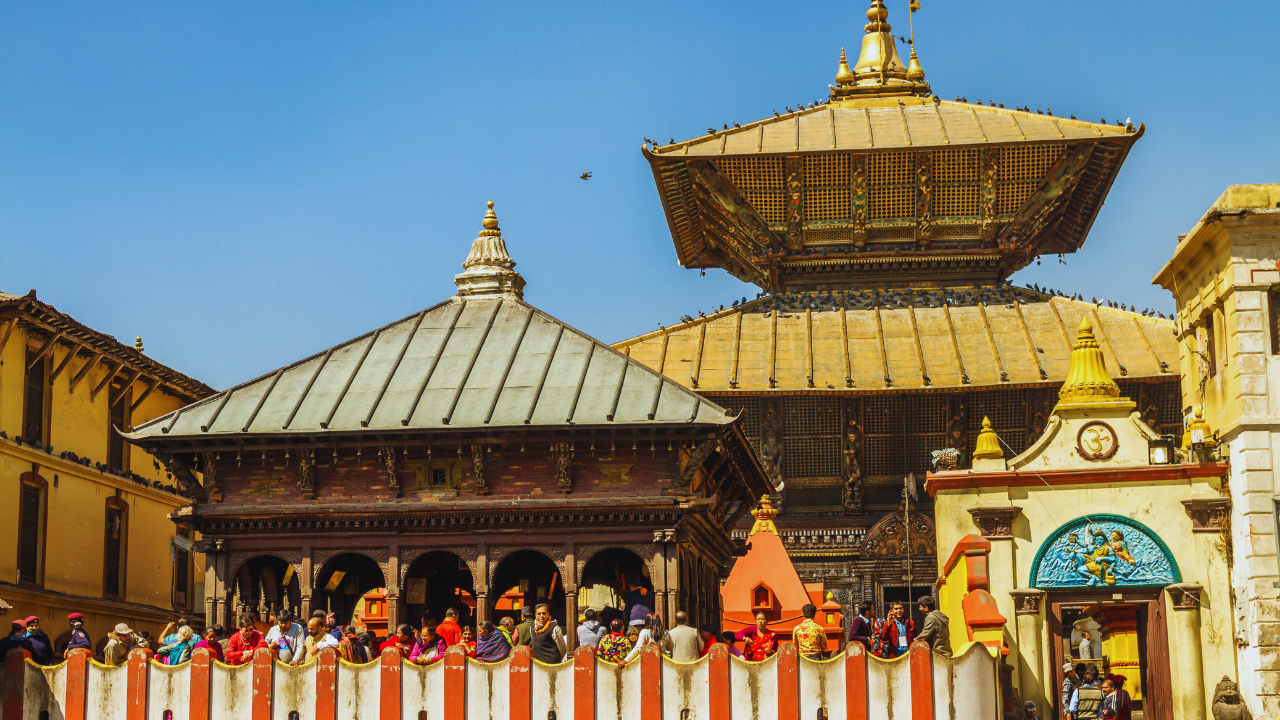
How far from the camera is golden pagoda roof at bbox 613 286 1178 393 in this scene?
39.4 m

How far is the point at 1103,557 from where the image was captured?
96.1 feet

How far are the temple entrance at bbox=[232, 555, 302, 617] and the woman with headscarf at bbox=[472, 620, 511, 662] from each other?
613 cm

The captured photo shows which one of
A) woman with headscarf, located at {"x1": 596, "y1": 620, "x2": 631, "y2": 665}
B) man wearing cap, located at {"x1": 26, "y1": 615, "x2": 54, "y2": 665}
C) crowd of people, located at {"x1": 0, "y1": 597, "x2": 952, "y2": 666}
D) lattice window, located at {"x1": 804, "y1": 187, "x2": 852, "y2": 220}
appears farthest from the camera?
lattice window, located at {"x1": 804, "y1": 187, "x2": 852, "y2": 220}

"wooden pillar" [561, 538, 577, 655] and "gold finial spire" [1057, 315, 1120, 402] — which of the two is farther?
"gold finial spire" [1057, 315, 1120, 402]

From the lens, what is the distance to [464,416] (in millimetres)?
29812

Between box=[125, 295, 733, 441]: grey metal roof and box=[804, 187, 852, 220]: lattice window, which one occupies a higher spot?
box=[804, 187, 852, 220]: lattice window

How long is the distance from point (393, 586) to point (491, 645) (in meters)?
4.90

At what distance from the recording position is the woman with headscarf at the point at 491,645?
994 inches

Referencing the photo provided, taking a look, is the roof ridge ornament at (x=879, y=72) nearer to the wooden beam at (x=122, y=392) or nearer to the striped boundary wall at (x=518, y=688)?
the wooden beam at (x=122, y=392)

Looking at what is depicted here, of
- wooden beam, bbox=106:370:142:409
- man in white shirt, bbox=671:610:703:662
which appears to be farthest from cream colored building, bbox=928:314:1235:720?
wooden beam, bbox=106:370:142:409

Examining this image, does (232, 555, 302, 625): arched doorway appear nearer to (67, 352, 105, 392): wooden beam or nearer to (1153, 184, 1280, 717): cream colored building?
(67, 352, 105, 392): wooden beam

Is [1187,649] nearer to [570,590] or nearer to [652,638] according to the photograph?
[652,638]

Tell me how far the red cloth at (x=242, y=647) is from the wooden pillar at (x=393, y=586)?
3.88 meters

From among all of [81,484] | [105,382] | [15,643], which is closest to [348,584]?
[15,643]
